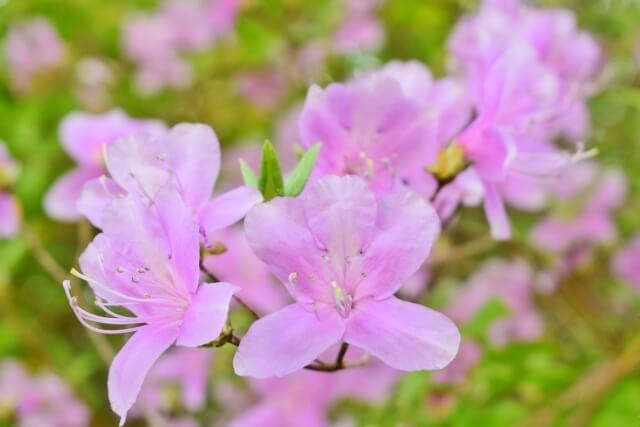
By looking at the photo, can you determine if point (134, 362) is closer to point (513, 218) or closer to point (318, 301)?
point (318, 301)

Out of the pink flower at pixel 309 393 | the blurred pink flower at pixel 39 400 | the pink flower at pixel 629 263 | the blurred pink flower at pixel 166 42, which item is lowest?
the blurred pink flower at pixel 39 400

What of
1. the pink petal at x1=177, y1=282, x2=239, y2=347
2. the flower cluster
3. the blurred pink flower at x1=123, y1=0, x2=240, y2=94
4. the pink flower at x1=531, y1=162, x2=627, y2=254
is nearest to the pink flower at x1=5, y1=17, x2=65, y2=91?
the blurred pink flower at x1=123, y1=0, x2=240, y2=94

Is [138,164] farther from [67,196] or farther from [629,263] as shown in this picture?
[629,263]

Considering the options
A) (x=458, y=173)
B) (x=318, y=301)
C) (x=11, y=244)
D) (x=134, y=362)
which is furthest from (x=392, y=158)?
(x=11, y=244)

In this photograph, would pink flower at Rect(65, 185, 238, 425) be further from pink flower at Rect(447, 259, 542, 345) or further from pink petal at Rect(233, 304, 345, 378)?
pink flower at Rect(447, 259, 542, 345)

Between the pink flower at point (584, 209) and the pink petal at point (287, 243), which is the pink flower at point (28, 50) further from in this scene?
the pink petal at point (287, 243)

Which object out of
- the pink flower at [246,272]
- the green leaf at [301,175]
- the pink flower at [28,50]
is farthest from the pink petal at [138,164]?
the pink flower at [28,50]

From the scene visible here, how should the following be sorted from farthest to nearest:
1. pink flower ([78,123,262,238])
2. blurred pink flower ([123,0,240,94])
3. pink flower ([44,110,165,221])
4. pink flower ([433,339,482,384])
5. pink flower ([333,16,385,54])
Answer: blurred pink flower ([123,0,240,94]) → pink flower ([333,16,385,54]) → pink flower ([433,339,482,384]) → pink flower ([44,110,165,221]) → pink flower ([78,123,262,238])
